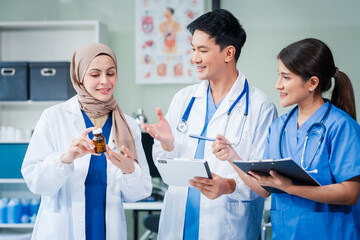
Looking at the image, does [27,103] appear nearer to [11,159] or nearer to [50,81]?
[50,81]

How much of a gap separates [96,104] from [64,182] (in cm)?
34

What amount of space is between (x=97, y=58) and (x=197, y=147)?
0.58 meters

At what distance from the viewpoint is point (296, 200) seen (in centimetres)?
152

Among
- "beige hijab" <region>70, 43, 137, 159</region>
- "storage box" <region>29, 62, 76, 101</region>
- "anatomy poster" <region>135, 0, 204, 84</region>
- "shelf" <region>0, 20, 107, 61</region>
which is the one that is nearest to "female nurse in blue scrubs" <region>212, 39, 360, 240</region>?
"beige hijab" <region>70, 43, 137, 159</region>

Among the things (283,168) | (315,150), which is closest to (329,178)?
(315,150)

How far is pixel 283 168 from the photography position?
1.37 meters

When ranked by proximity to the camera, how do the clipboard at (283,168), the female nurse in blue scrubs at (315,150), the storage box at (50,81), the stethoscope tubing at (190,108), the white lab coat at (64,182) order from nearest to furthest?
1. the clipboard at (283,168)
2. the female nurse in blue scrubs at (315,150)
3. the white lab coat at (64,182)
4. the stethoscope tubing at (190,108)
5. the storage box at (50,81)

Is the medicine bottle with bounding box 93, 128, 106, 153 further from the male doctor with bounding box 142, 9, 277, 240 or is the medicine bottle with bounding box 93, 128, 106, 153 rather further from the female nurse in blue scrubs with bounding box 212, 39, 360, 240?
the female nurse in blue scrubs with bounding box 212, 39, 360, 240

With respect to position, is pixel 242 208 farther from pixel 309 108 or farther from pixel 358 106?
pixel 358 106

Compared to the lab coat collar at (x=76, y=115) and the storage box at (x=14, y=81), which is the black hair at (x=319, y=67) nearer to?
the lab coat collar at (x=76, y=115)

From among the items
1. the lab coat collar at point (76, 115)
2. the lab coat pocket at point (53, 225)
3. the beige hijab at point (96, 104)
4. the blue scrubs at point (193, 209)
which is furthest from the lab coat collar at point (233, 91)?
the lab coat pocket at point (53, 225)

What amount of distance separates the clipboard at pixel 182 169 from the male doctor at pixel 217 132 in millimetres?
129

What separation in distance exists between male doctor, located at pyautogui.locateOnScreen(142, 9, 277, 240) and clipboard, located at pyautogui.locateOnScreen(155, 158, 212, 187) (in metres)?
0.13

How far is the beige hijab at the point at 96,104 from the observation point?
5.61 ft
